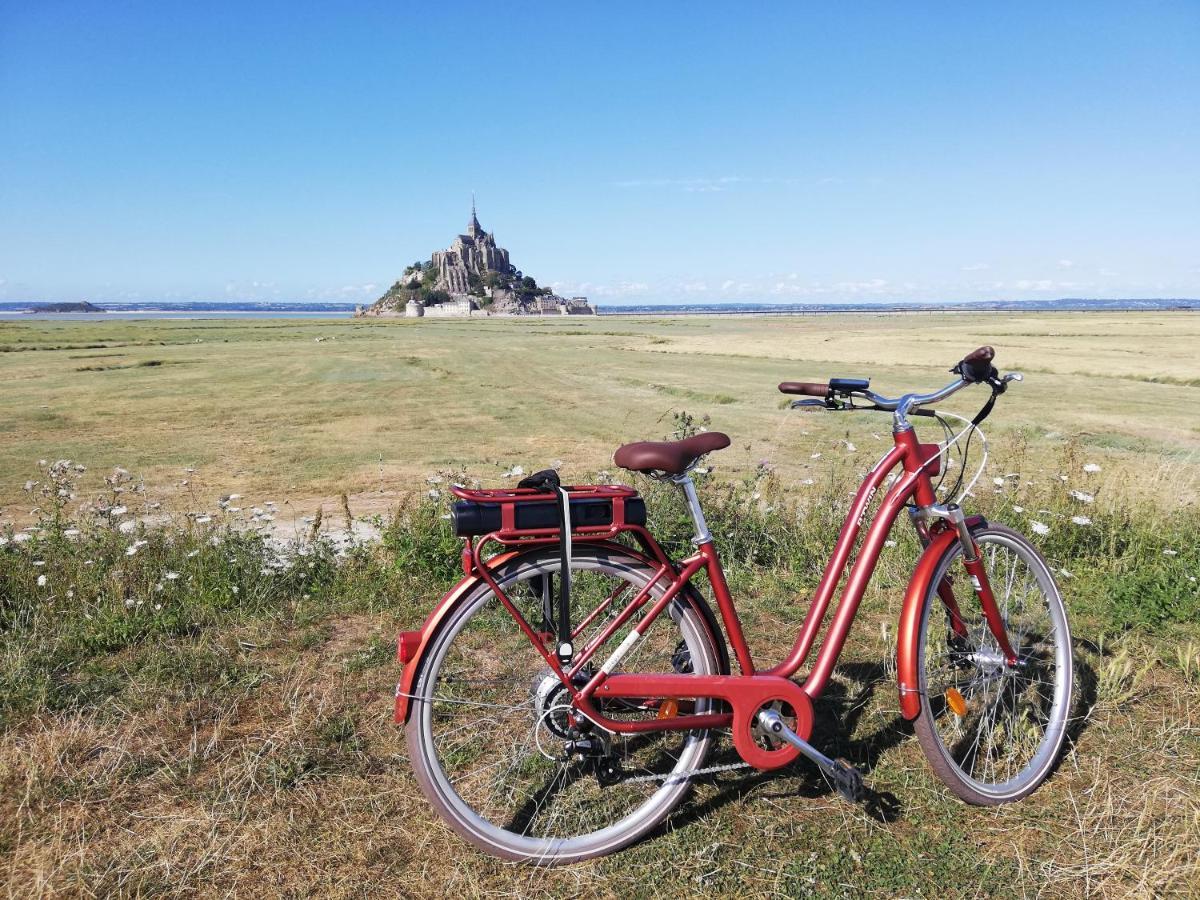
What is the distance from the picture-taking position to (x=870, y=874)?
271 cm

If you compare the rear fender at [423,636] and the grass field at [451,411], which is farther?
the grass field at [451,411]

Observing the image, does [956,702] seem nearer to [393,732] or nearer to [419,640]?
[419,640]

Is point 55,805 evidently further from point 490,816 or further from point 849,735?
point 849,735

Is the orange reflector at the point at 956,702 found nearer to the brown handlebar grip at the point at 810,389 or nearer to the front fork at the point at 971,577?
the front fork at the point at 971,577

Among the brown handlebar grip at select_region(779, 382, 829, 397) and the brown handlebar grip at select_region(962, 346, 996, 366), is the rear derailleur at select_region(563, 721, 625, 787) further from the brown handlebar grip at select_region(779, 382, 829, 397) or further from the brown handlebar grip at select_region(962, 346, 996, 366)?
the brown handlebar grip at select_region(962, 346, 996, 366)


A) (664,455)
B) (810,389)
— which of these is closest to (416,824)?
(664,455)

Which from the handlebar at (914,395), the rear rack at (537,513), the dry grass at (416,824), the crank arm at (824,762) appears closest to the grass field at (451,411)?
the dry grass at (416,824)

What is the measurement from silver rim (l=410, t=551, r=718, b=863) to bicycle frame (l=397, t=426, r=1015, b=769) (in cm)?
9

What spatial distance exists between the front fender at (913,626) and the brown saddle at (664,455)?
0.99 metres

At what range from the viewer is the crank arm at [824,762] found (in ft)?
9.21

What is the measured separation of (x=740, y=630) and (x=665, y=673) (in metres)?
0.34

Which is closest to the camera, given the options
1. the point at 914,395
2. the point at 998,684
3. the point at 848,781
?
the point at 848,781

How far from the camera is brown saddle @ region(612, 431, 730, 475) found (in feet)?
8.83

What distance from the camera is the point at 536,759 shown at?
327 cm
